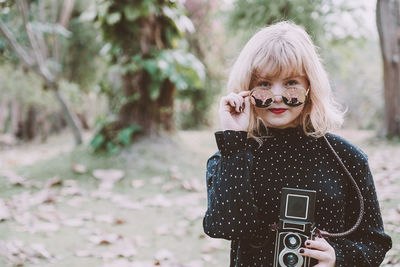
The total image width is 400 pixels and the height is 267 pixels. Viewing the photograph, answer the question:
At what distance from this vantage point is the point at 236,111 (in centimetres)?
138

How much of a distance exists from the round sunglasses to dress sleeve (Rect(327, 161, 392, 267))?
0.32m

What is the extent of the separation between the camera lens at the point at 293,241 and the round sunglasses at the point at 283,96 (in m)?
0.43

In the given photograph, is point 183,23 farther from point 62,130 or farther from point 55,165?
point 62,130

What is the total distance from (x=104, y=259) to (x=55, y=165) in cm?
245

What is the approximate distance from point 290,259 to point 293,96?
1.72 ft

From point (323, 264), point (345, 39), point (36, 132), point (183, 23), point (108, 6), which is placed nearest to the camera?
point (323, 264)

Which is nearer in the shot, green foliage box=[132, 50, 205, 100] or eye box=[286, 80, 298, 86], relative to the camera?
eye box=[286, 80, 298, 86]

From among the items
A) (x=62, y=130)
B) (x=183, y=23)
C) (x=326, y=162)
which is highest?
(x=183, y=23)

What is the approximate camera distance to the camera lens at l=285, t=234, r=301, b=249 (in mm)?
1181

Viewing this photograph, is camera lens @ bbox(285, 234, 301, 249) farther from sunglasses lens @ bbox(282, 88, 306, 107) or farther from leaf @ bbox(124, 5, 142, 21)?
leaf @ bbox(124, 5, 142, 21)

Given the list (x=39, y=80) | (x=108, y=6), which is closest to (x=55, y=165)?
(x=108, y=6)

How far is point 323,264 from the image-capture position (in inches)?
47.9


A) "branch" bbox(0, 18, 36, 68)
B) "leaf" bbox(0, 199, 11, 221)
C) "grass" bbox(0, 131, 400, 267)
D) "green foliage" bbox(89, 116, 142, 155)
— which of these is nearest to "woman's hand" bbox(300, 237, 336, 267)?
"grass" bbox(0, 131, 400, 267)

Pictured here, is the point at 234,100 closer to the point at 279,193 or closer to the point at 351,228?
the point at 279,193
